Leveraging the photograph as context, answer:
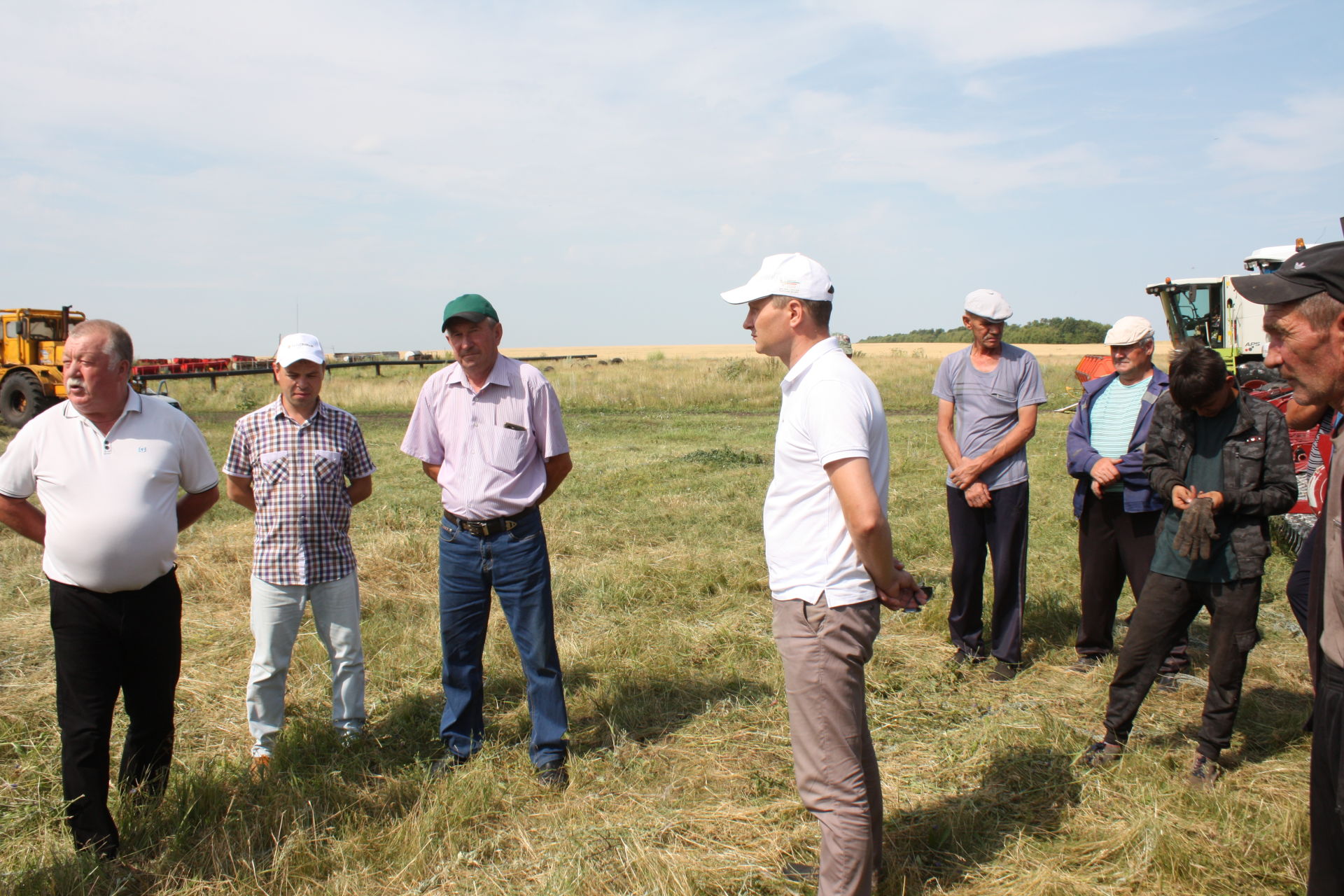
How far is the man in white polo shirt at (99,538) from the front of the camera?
314 cm

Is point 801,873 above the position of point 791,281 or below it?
below

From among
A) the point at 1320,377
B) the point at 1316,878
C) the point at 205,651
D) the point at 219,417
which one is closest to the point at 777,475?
the point at 1320,377

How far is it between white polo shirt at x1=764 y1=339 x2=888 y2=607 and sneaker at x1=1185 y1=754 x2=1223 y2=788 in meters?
1.98

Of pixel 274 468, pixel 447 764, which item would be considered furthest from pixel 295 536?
pixel 447 764

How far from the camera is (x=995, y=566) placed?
16.2 feet

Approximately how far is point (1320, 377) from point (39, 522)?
160 inches

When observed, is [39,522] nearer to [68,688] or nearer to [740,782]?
[68,688]

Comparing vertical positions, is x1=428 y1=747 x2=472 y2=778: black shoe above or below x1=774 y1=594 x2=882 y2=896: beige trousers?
below

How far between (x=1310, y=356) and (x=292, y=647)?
12.8 ft

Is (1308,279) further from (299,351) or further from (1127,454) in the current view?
(299,351)

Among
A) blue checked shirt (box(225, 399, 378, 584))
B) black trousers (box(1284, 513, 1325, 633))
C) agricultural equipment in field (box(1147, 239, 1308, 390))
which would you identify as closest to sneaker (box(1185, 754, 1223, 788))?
black trousers (box(1284, 513, 1325, 633))

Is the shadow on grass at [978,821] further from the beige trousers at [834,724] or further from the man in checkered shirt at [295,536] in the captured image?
the man in checkered shirt at [295,536]

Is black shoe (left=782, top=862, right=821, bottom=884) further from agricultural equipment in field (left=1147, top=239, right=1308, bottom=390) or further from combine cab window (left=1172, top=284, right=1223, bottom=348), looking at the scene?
combine cab window (left=1172, top=284, right=1223, bottom=348)

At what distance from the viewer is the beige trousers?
260cm
